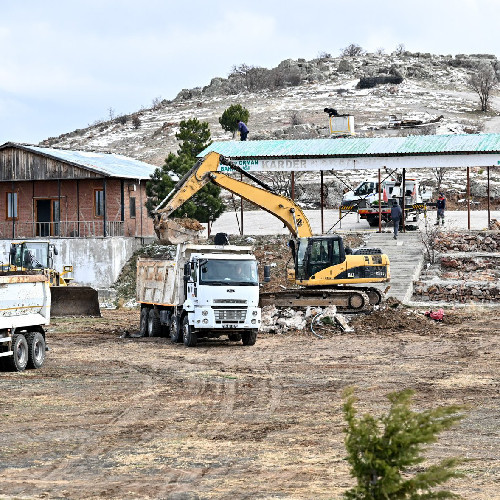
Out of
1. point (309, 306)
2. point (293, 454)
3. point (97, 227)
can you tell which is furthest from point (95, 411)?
point (97, 227)

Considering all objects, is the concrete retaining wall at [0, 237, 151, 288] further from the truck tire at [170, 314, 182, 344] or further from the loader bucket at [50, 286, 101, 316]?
the truck tire at [170, 314, 182, 344]

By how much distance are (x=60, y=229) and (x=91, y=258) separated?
12.1ft

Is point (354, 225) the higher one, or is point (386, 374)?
point (354, 225)

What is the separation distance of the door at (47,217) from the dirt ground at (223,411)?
1993 centimetres

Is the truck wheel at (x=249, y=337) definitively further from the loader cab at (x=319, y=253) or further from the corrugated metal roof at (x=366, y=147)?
the corrugated metal roof at (x=366, y=147)

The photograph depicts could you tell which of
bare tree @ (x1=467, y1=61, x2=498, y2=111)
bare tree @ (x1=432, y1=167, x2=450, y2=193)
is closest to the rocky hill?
bare tree @ (x1=467, y1=61, x2=498, y2=111)

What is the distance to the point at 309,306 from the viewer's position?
32406mm

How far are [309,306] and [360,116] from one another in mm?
58408

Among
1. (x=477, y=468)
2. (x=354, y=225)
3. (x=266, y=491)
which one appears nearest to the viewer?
(x=266, y=491)

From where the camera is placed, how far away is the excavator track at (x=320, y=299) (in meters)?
32.3

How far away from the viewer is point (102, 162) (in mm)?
50562

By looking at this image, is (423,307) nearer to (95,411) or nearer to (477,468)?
(95,411)

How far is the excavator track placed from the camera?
3231cm

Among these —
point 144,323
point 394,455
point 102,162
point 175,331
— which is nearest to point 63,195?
point 102,162
